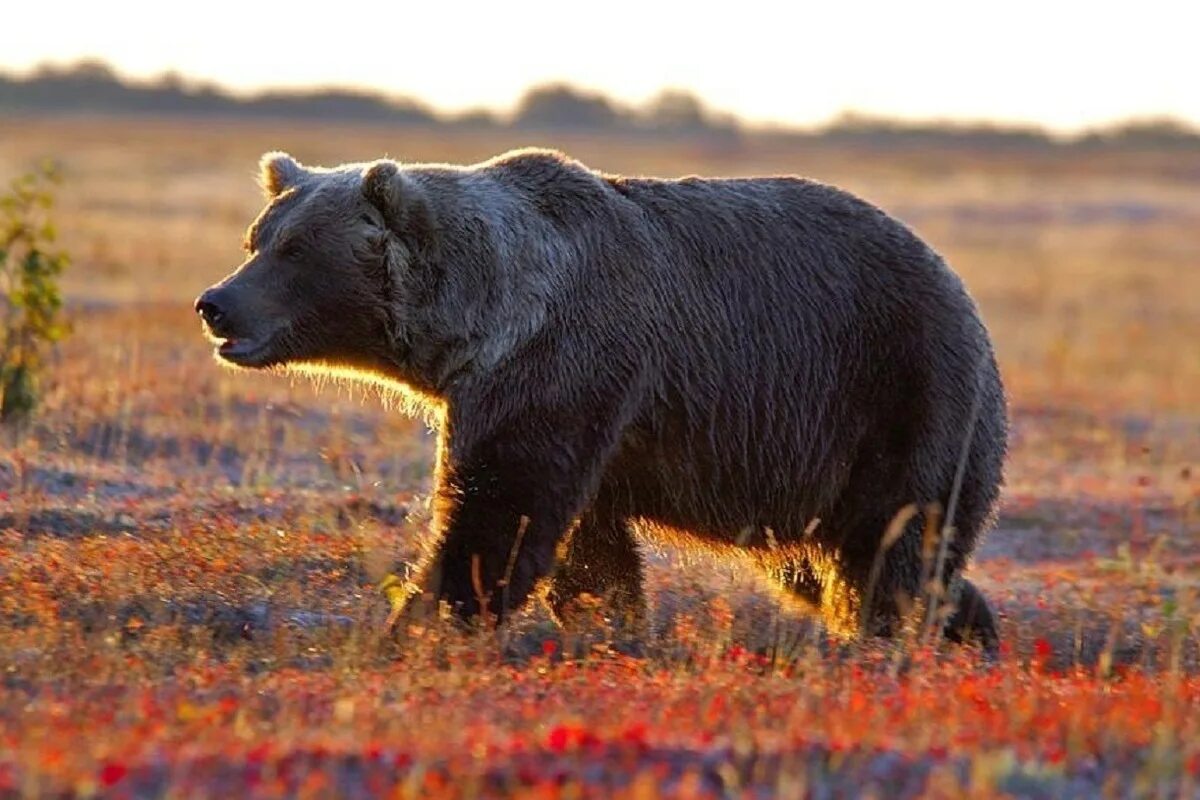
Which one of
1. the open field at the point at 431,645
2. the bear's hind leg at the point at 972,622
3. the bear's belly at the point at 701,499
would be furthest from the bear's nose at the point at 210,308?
the bear's hind leg at the point at 972,622

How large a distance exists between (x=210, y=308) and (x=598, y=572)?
1.96 meters

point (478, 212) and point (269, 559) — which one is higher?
point (478, 212)

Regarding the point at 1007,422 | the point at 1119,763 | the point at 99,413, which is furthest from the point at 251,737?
the point at 99,413

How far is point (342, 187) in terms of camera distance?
763 centimetres

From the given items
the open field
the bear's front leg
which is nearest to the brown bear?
the bear's front leg

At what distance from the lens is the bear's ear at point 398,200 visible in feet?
24.6

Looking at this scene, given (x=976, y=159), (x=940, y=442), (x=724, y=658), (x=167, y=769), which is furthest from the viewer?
(x=976, y=159)

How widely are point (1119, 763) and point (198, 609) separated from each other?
3.72m

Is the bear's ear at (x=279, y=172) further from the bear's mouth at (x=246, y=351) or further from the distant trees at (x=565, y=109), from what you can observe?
the distant trees at (x=565, y=109)

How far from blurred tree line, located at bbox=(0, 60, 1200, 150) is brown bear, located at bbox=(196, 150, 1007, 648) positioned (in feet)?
177

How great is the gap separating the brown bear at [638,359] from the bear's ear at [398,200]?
0.4 inches

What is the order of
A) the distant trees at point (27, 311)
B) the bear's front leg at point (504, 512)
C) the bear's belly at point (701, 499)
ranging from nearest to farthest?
the bear's front leg at point (504, 512), the bear's belly at point (701, 499), the distant trees at point (27, 311)

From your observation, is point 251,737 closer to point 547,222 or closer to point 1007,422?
point 547,222

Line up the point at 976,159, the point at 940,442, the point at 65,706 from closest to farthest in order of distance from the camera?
the point at 65,706
the point at 940,442
the point at 976,159
